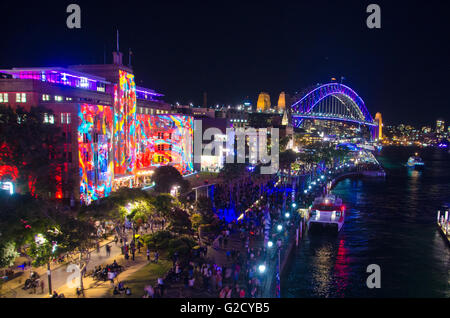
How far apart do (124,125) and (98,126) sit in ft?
23.5

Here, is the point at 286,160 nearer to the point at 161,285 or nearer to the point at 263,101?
the point at 161,285

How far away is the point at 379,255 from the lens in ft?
99.1

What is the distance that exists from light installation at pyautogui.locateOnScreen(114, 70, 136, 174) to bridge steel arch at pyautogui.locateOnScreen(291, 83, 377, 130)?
9053 cm

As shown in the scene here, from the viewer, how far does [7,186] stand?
23625 mm

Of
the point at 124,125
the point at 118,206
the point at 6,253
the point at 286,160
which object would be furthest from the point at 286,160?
the point at 6,253

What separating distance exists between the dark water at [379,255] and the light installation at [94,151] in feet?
55.4

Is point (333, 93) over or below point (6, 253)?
over

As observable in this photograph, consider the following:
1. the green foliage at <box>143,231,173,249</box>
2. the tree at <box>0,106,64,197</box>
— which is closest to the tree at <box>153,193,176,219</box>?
the green foliage at <box>143,231,173,249</box>

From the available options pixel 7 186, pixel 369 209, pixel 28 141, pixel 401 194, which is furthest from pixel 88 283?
pixel 401 194

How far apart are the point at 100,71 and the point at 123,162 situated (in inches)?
376

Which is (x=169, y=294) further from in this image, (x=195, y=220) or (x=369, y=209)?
(x=369, y=209)

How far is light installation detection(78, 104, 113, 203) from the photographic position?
3102 centimetres

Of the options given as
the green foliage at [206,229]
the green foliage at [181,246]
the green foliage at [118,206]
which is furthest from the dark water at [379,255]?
the green foliage at [118,206]
